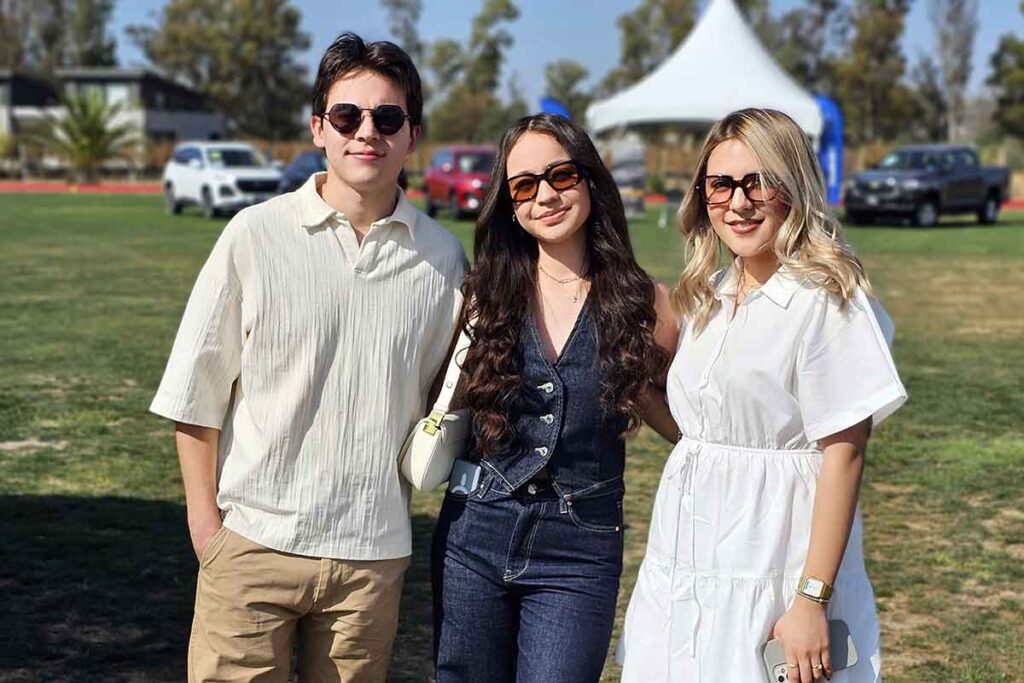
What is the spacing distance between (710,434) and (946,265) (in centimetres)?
1775

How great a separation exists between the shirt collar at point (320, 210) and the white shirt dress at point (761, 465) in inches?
26.8

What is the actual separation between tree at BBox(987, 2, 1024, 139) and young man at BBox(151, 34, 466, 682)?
5566 centimetres

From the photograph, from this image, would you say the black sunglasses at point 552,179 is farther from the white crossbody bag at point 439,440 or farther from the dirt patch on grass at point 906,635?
the dirt patch on grass at point 906,635

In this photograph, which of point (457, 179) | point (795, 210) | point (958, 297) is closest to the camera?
point (795, 210)

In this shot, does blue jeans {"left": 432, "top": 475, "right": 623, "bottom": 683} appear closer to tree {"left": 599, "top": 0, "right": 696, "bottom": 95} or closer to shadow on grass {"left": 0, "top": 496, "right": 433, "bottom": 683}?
shadow on grass {"left": 0, "top": 496, "right": 433, "bottom": 683}

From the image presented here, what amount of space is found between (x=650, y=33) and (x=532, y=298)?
69.7 metres

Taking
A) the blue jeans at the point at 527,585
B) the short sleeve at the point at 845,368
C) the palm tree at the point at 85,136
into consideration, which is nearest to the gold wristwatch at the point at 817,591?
the short sleeve at the point at 845,368

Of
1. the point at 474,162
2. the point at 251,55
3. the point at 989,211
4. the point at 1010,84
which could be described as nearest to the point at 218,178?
the point at 474,162

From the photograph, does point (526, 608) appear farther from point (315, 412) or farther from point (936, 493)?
point (936, 493)

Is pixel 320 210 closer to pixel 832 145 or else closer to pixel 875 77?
pixel 832 145

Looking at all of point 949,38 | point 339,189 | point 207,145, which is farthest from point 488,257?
point 949,38

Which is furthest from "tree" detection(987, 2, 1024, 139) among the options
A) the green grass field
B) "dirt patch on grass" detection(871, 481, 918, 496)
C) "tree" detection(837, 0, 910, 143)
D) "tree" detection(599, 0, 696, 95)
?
"dirt patch on grass" detection(871, 481, 918, 496)

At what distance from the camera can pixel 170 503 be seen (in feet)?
21.4

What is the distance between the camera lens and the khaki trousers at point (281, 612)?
2.78 metres
